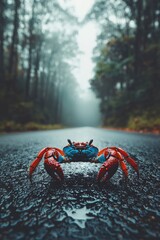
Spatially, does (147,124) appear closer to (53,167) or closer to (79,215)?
(53,167)

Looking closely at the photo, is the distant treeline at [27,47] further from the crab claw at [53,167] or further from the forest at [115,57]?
the crab claw at [53,167]

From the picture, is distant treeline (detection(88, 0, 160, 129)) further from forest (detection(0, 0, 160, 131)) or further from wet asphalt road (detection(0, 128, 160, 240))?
wet asphalt road (detection(0, 128, 160, 240))

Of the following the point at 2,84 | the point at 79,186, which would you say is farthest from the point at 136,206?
the point at 2,84

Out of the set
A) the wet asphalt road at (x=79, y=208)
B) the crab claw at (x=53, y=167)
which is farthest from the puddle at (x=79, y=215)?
the crab claw at (x=53, y=167)

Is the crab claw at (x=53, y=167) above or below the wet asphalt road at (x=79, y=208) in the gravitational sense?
above

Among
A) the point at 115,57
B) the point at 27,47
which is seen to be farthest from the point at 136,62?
the point at 27,47
